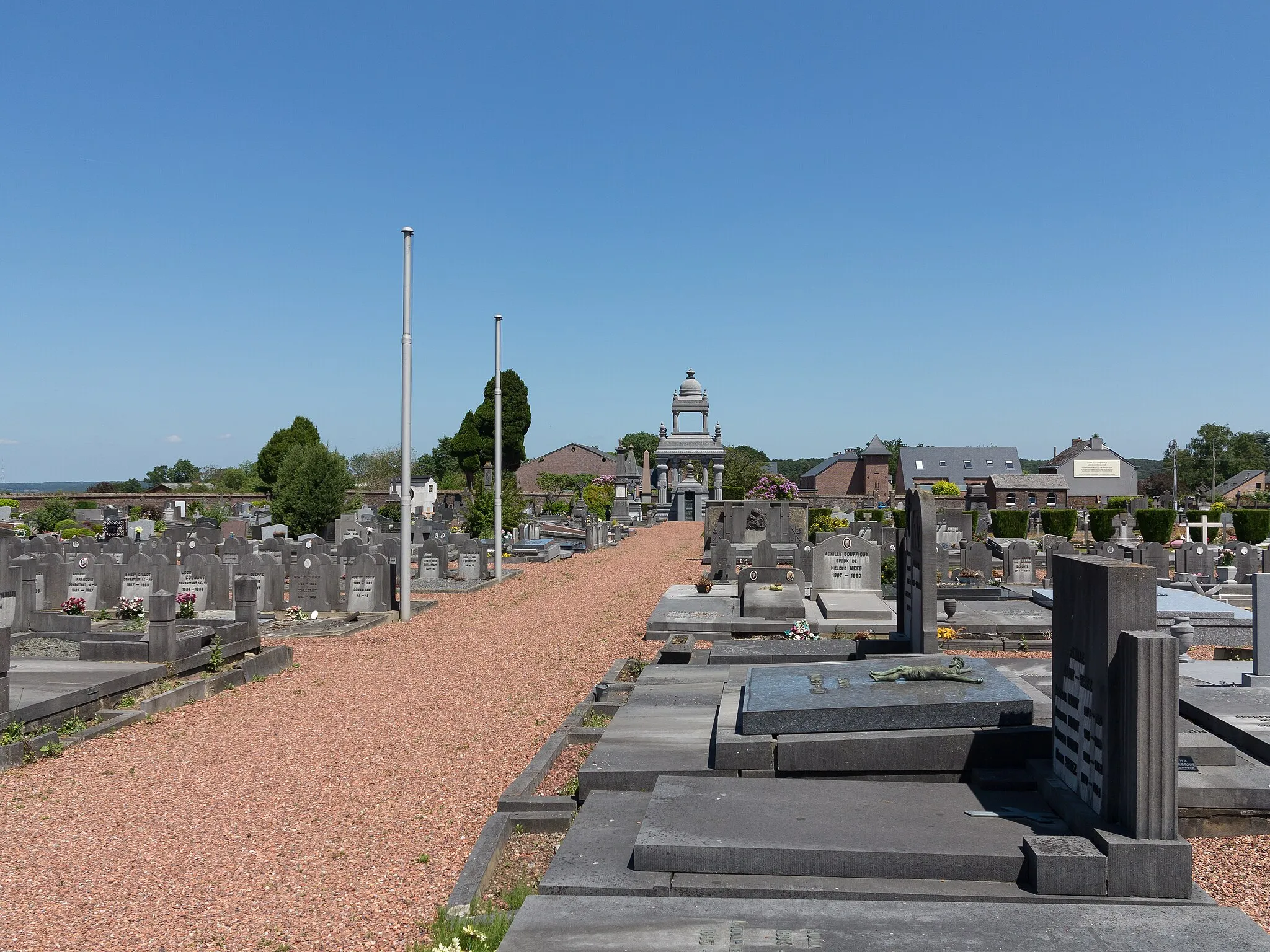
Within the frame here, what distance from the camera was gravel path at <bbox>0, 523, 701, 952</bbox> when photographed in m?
4.20

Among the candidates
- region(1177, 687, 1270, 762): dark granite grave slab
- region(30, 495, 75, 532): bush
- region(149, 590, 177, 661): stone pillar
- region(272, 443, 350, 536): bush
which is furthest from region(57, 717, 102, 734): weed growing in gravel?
region(30, 495, 75, 532): bush

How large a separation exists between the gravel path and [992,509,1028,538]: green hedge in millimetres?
23969

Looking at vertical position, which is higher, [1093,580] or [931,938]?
[1093,580]

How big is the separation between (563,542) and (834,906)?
27.4 meters

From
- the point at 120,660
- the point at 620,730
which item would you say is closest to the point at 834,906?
the point at 620,730

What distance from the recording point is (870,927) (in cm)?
354

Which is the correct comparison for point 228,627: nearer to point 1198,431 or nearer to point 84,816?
point 84,816

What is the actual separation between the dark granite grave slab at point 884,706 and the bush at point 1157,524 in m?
24.5

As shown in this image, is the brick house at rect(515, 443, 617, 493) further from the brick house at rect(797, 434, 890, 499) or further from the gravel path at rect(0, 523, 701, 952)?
the gravel path at rect(0, 523, 701, 952)

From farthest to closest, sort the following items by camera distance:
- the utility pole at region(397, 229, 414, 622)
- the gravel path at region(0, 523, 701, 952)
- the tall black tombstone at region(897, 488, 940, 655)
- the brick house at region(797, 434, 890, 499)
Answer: the brick house at region(797, 434, 890, 499) → the utility pole at region(397, 229, 414, 622) → the tall black tombstone at region(897, 488, 940, 655) → the gravel path at region(0, 523, 701, 952)

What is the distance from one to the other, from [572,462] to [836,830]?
3493 inches

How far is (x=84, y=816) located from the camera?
5602 millimetres

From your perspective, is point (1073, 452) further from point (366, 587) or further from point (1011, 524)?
point (366, 587)

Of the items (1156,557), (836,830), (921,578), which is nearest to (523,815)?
(836,830)
